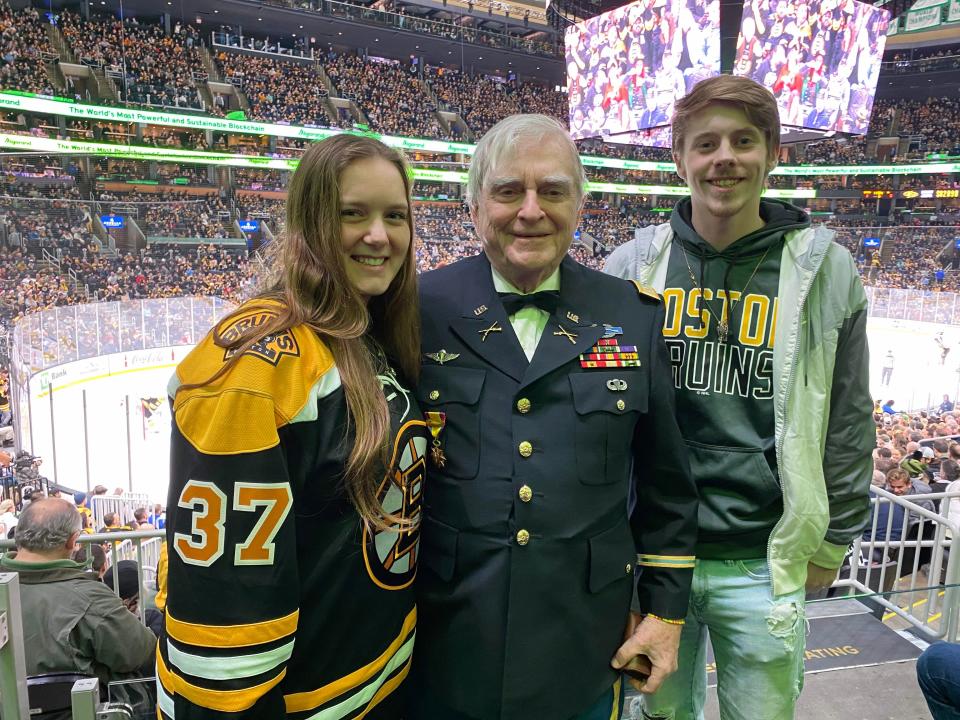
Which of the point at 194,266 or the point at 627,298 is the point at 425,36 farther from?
the point at 627,298

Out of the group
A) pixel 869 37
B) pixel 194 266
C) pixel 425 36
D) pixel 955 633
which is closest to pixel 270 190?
pixel 194 266

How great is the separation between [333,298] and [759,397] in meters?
1.16

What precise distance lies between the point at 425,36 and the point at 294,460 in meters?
32.9

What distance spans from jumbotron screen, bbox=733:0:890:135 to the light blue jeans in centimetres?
1887

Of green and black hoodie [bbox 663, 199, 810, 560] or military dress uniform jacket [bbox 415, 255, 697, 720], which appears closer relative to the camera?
military dress uniform jacket [bbox 415, 255, 697, 720]

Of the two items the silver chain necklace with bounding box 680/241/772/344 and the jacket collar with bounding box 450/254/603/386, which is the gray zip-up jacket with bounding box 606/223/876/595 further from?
the jacket collar with bounding box 450/254/603/386

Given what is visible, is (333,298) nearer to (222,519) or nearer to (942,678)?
(222,519)

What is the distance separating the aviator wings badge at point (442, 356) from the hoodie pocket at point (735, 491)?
73 cm

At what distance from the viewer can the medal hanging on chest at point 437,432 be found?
161 cm

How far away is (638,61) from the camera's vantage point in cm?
1852

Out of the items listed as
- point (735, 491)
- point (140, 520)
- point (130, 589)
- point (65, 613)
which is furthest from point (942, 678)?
point (140, 520)

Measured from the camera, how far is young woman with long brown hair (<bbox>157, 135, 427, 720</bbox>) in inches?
50.2

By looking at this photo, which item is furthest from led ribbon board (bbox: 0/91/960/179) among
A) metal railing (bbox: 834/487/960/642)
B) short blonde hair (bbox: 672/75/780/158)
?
short blonde hair (bbox: 672/75/780/158)

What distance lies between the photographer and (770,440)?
1.91 metres
